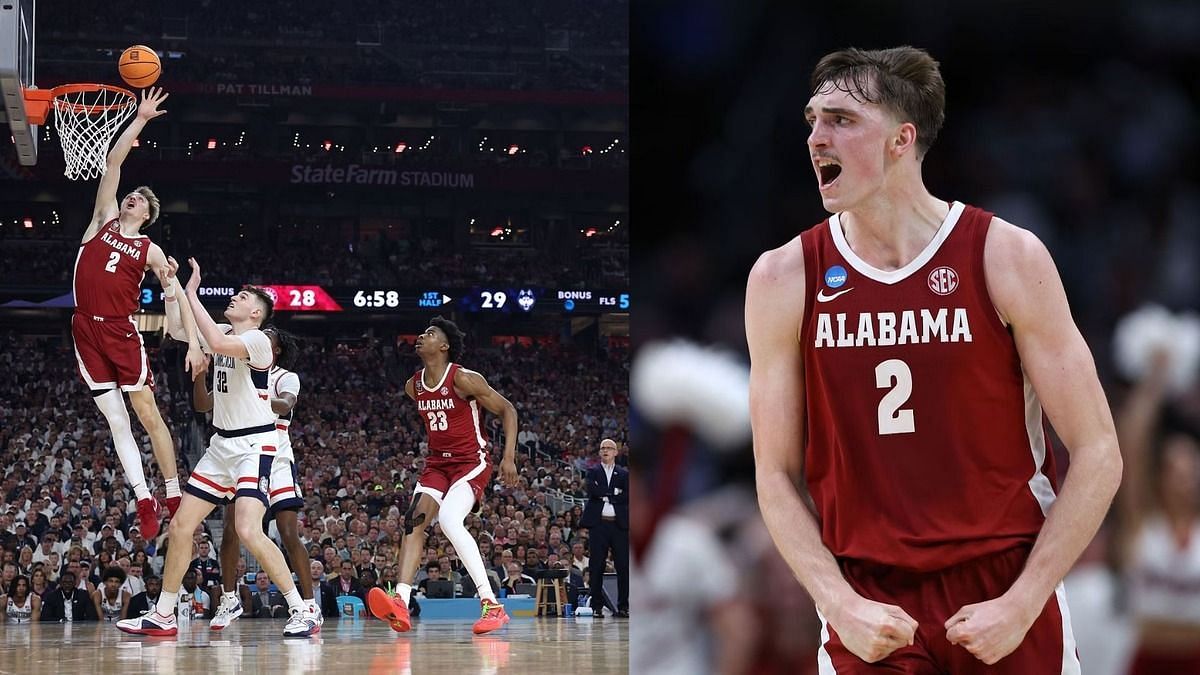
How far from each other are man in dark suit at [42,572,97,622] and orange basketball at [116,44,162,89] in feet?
18.4

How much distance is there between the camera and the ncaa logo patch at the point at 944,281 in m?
2.11

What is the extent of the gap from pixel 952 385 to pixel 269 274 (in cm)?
2677

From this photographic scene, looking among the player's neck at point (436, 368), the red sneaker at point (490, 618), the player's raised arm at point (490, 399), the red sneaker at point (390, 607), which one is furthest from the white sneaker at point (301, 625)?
the player's neck at point (436, 368)

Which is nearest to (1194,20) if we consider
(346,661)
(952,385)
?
(952,385)

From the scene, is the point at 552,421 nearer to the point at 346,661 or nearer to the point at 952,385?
the point at 346,661

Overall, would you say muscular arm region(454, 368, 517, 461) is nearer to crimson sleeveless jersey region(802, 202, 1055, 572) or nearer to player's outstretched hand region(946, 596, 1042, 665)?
crimson sleeveless jersey region(802, 202, 1055, 572)

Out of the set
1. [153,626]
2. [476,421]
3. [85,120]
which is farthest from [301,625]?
[85,120]

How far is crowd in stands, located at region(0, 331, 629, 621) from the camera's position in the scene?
1430 cm

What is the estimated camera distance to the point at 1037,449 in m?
2.16

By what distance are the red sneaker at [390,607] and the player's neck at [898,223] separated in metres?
6.17

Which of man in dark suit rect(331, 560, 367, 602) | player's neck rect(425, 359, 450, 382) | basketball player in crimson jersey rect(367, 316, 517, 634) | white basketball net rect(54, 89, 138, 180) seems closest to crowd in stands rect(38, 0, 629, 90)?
man in dark suit rect(331, 560, 367, 602)

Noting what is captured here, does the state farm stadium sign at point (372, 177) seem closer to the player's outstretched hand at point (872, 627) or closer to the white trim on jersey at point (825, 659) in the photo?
the white trim on jersey at point (825, 659)

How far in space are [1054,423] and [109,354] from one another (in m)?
7.80

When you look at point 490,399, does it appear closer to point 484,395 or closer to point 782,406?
point 484,395
